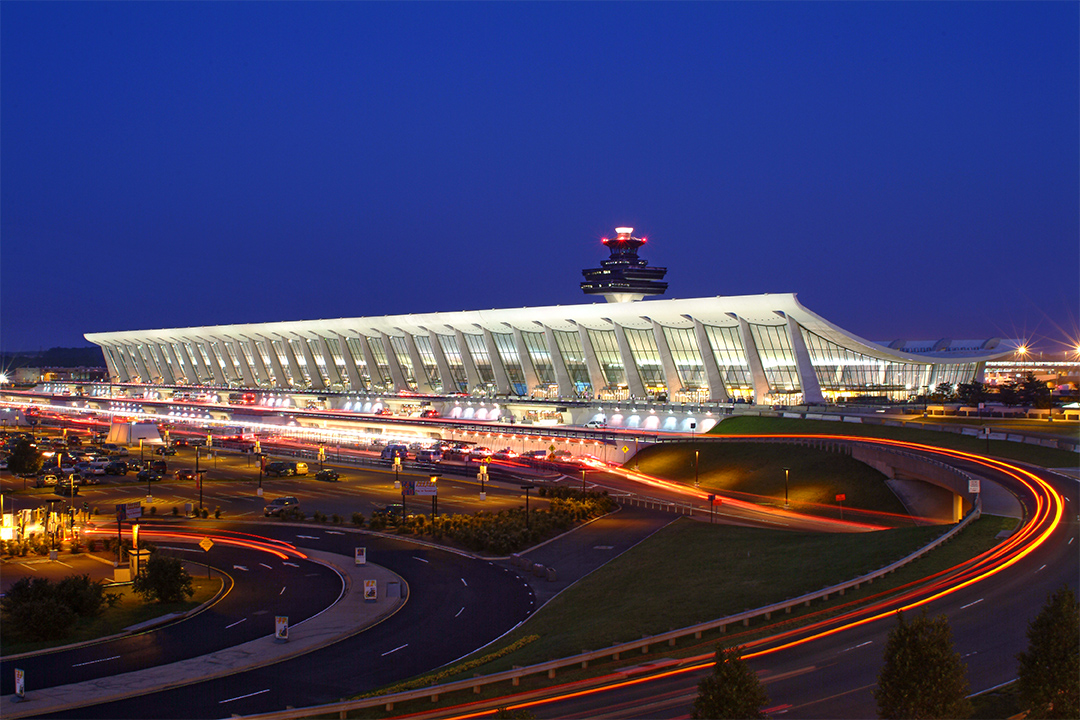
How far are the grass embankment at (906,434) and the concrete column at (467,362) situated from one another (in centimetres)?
4582

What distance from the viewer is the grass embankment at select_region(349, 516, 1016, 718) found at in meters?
23.6

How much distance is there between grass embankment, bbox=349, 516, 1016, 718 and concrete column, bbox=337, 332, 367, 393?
314 ft

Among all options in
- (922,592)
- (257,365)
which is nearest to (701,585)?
(922,592)

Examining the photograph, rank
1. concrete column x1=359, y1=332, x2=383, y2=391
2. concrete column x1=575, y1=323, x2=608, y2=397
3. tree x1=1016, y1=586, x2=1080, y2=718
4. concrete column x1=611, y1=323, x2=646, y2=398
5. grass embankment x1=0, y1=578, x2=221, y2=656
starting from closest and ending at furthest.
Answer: tree x1=1016, y1=586, x2=1080, y2=718
grass embankment x1=0, y1=578, x2=221, y2=656
concrete column x1=611, y1=323, x2=646, y2=398
concrete column x1=575, y1=323, x2=608, y2=397
concrete column x1=359, y1=332, x2=383, y2=391

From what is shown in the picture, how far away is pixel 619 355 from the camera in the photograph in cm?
9925

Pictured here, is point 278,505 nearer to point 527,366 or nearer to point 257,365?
point 527,366

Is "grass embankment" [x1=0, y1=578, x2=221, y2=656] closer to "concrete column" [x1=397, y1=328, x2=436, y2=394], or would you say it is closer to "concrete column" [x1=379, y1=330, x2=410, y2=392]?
"concrete column" [x1=397, y1=328, x2=436, y2=394]

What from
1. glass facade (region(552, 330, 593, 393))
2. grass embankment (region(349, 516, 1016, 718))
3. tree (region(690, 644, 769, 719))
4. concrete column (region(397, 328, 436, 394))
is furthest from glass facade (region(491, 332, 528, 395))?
tree (region(690, 644, 769, 719))

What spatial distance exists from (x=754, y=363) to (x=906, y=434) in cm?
2716

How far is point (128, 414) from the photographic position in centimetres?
12025

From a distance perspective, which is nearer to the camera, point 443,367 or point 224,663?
A: point 224,663

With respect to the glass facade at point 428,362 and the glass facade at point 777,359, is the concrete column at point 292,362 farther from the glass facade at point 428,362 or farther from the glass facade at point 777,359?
the glass facade at point 777,359

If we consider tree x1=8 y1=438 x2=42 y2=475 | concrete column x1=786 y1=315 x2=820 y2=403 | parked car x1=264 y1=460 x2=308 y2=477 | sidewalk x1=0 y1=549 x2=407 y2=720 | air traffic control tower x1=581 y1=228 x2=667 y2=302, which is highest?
air traffic control tower x1=581 y1=228 x2=667 y2=302

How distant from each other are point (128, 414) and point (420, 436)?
53.5 m
